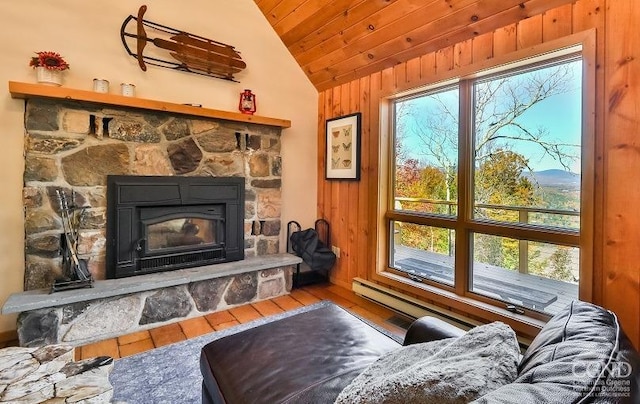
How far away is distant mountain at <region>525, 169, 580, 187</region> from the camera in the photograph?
1.89 m

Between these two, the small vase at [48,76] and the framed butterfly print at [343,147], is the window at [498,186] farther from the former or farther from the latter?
the small vase at [48,76]

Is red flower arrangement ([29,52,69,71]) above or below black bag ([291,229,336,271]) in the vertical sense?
above

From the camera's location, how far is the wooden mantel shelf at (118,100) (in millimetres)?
2101

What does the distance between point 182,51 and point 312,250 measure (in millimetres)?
2228

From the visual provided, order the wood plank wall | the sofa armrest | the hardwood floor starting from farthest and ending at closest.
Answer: the hardwood floor < the wood plank wall < the sofa armrest

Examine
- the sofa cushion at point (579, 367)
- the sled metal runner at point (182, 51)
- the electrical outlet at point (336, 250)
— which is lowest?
the electrical outlet at point (336, 250)

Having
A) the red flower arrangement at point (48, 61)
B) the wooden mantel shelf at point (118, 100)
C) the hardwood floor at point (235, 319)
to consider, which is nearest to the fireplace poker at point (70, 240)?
the hardwood floor at point (235, 319)

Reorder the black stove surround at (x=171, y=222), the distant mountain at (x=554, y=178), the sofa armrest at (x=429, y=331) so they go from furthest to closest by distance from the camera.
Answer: the black stove surround at (x=171, y=222) → the distant mountain at (x=554, y=178) → the sofa armrest at (x=429, y=331)

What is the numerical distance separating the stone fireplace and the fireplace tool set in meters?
0.05

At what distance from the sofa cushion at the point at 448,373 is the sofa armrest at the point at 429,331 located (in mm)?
322

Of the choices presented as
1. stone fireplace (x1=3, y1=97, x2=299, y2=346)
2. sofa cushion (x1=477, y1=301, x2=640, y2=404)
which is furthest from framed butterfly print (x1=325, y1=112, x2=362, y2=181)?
sofa cushion (x1=477, y1=301, x2=640, y2=404)

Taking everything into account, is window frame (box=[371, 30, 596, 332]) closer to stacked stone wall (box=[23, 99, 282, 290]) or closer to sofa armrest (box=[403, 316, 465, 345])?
sofa armrest (box=[403, 316, 465, 345])

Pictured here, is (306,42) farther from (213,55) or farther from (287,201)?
(287,201)

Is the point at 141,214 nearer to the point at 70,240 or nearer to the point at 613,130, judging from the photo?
the point at 70,240
